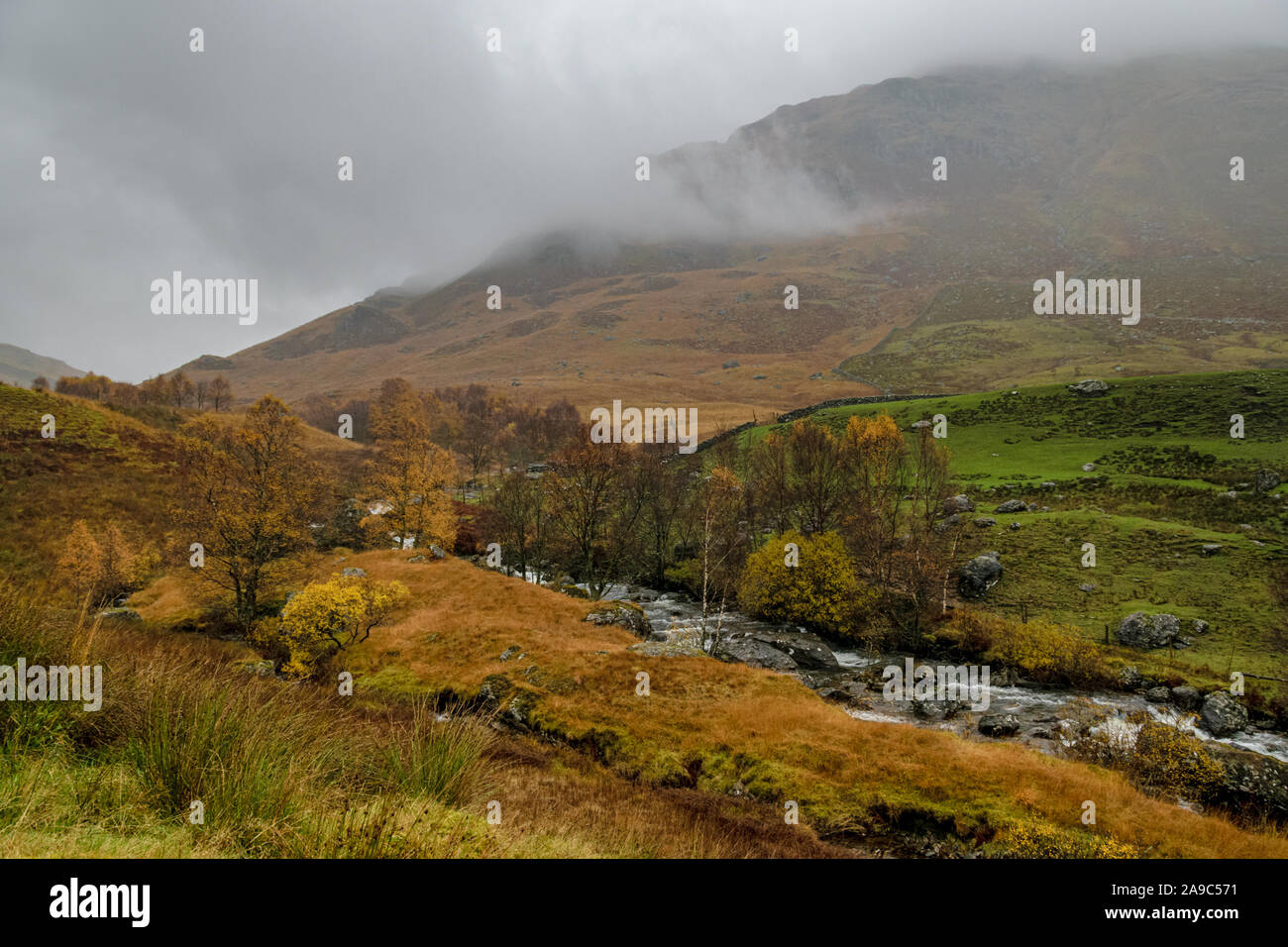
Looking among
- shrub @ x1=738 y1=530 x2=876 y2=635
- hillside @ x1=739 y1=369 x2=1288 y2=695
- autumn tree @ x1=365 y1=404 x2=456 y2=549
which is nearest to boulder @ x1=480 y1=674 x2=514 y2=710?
shrub @ x1=738 y1=530 x2=876 y2=635

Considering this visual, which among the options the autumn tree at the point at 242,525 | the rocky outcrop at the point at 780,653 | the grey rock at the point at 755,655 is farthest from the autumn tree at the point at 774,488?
the autumn tree at the point at 242,525

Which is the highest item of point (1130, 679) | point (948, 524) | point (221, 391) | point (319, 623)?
point (221, 391)

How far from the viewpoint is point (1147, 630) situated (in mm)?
32500

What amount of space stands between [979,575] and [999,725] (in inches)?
786

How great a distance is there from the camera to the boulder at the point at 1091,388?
72.9 meters

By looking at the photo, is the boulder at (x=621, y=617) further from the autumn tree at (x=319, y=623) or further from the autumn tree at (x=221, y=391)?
the autumn tree at (x=221, y=391)

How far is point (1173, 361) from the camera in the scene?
138750 millimetres

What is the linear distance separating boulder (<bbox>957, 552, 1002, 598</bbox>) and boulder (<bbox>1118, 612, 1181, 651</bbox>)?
877cm

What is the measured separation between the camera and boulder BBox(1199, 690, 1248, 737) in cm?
2450

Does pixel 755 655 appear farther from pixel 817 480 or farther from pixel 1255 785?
pixel 1255 785

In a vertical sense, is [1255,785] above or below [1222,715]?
above

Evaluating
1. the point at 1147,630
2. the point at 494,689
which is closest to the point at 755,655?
the point at 494,689

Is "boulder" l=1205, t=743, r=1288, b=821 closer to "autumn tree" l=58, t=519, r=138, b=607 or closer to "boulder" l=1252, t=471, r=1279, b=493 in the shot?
"boulder" l=1252, t=471, r=1279, b=493

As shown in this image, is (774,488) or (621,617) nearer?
(621,617)
